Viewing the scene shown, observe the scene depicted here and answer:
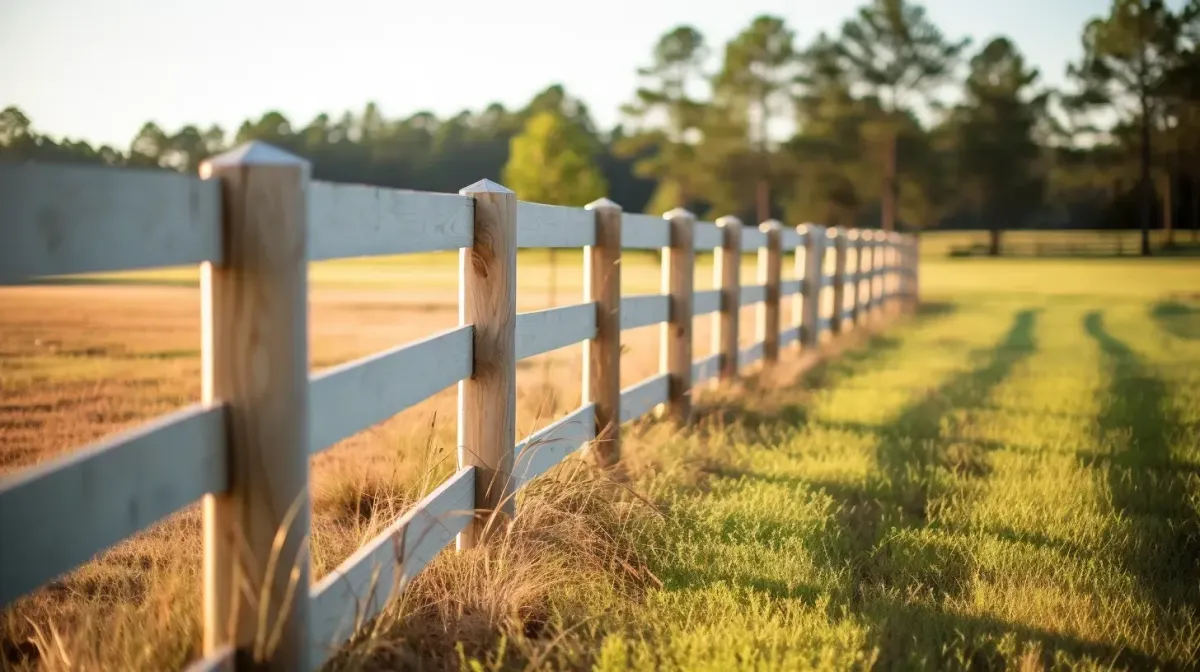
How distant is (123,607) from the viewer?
275 centimetres

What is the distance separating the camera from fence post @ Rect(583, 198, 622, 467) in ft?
18.4

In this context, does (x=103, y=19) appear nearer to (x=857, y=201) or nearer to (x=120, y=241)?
(x=857, y=201)

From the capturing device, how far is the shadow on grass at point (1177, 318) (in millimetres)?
15027

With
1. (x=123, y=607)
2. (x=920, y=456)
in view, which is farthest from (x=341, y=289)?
(x=123, y=607)

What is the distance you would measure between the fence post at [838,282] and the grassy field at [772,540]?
411cm

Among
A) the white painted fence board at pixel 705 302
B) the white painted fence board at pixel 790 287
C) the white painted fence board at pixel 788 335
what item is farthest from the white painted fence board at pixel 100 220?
the white painted fence board at pixel 788 335

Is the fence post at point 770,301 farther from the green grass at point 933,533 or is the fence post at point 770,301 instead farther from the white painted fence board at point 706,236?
the white painted fence board at point 706,236

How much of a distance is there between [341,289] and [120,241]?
25.4 meters

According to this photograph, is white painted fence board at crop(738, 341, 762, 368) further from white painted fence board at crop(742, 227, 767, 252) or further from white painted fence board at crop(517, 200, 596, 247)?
white painted fence board at crop(517, 200, 596, 247)

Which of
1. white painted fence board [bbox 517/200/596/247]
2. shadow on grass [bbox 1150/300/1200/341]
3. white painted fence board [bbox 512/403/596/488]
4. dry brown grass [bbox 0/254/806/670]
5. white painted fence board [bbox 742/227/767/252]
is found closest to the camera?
dry brown grass [bbox 0/254/806/670]

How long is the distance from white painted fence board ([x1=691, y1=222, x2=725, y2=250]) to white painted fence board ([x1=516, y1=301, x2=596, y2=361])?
2134 millimetres

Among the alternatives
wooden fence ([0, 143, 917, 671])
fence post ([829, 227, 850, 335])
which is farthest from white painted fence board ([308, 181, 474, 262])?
fence post ([829, 227, 850, 335])

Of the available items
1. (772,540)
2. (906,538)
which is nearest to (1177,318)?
(906,538)

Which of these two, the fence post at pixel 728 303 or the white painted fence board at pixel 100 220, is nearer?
the white painted fence board at pixel 100 220
